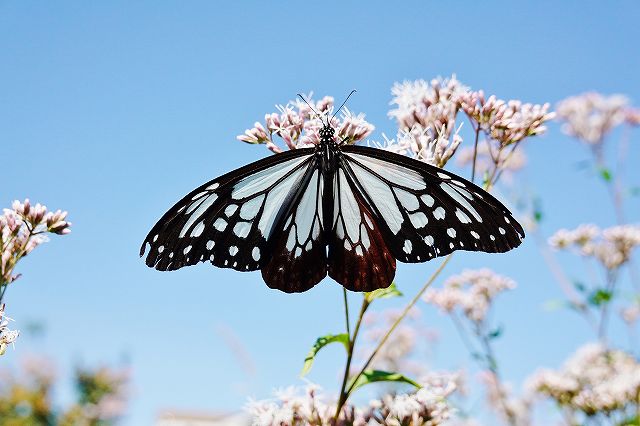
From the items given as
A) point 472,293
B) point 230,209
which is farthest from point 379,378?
point 472,293

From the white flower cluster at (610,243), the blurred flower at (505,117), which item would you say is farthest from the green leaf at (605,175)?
the blurred flower at (505,117)

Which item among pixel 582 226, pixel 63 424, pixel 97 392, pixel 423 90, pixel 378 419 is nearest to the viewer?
pixel 378 419

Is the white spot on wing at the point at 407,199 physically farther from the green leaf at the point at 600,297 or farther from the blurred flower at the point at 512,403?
the blurred flower at the point at 512,403

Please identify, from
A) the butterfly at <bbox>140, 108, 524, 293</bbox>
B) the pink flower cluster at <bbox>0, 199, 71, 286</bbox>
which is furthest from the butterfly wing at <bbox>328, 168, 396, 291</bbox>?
the pink flower cluster at <bbox>0, 199, 71, 286</bbox>

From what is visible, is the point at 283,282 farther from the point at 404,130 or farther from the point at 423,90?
the point at 423,90

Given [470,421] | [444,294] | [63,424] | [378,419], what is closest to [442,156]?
[378,419]

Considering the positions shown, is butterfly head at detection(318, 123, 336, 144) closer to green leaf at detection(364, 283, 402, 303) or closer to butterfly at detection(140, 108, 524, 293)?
butterfly at detection(140, 108, 524, 293)
